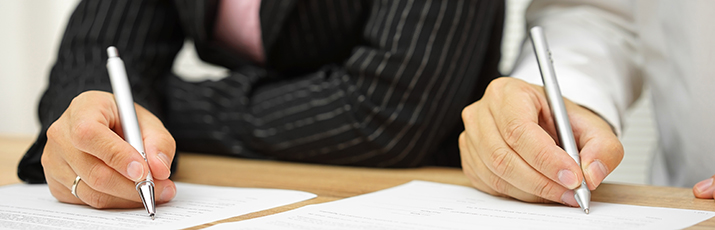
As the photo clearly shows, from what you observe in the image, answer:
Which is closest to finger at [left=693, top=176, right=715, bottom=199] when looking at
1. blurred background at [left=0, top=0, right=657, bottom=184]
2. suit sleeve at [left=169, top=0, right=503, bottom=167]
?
suit sleeve at [left=169, top=0, right=503, bottom=167]

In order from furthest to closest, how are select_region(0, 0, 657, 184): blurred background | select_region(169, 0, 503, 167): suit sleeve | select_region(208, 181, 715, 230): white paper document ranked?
select_region(0, 0, 657, 184): blurred background, select_region(169, 0, 503, 167): suit sleeve, select_region(208, 181, 715, 230): white paper document

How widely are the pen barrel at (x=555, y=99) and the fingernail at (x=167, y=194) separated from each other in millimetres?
271

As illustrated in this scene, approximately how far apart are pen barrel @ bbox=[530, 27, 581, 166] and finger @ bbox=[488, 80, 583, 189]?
1cm

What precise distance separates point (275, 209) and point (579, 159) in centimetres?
20

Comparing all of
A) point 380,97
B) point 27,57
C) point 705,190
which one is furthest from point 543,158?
point 27,57

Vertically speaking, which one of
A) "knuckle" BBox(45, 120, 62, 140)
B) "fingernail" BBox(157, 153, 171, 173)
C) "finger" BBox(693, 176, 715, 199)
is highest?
"knuckle" BBox(45, 120, 62, 140)

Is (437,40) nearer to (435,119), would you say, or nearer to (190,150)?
(435,119)

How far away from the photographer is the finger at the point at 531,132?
0.31 m

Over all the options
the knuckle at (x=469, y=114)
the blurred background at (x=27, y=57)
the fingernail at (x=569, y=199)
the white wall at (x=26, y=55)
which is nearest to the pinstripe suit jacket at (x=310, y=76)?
the knuckle at (x=469, y=114)

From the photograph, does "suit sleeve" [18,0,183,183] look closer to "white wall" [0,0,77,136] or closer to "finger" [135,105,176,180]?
"finger" [135,105,176,180]

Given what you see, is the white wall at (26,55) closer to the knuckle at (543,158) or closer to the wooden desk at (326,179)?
the wooden desk at (326,179)

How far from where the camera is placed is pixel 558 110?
1.18 feet

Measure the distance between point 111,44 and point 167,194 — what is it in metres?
0.36

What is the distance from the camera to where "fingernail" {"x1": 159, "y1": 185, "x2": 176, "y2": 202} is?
345 mm
